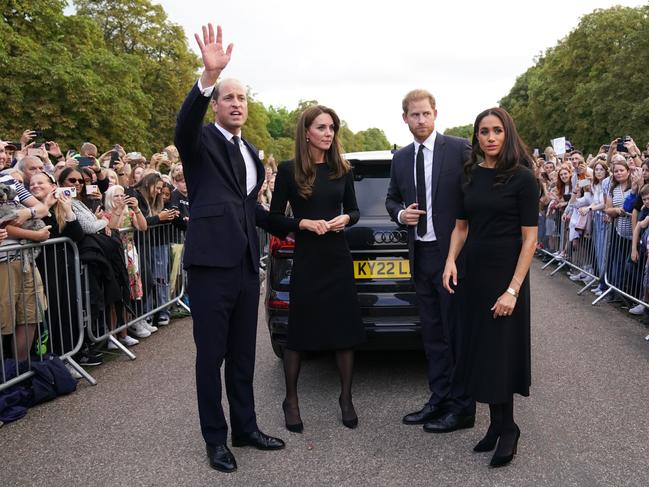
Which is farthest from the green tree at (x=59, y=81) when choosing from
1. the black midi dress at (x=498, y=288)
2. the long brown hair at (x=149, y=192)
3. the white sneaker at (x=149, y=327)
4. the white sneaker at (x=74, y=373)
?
the black midi dress at (x=498, y=288)

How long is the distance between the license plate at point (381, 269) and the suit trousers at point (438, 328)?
41 cm

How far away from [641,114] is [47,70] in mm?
30961

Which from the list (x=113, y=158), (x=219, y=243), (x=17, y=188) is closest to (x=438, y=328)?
(x=219, y=243)

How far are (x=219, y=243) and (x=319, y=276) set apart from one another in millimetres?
869

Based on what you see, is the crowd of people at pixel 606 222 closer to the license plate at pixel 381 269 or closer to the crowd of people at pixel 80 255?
the license plate at pixel 381 269

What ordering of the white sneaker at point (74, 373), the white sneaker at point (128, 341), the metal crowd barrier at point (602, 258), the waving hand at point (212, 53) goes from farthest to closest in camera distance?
the metal crowd barrier at point (602, 258)
the white sneaker at point (128, 341)
the white sneaker at point (74, 373)
the waving hand at point (212, 53)

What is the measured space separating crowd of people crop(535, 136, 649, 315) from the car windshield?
1722 mm

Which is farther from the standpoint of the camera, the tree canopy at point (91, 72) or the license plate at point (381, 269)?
the tree canopy at point (91, 72)

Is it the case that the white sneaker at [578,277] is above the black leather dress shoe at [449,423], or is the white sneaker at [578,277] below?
below

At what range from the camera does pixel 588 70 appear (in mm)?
47094

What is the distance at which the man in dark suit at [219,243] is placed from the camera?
3695 mm

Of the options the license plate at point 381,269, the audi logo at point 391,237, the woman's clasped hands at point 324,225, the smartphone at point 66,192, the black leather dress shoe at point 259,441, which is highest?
the smartphone at point 66,192

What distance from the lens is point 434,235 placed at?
14.2ft

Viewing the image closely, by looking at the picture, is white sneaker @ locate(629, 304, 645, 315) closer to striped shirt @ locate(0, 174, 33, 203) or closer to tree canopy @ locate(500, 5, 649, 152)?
striped shirt @ locate(0, 174, 33, 203)
